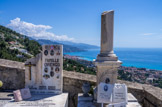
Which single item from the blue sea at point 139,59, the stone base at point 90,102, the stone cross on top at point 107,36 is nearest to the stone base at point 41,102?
the stone base at point 90,102

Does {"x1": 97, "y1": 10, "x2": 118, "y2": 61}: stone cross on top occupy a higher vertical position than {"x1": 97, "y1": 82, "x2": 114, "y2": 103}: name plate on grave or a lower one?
higher

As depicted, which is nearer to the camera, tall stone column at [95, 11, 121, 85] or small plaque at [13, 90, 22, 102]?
tall stone column at [95, 11, 121, 85]

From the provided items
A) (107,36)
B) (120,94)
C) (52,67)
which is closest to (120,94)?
(120,94)

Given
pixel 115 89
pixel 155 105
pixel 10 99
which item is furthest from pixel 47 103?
pixel 155 105

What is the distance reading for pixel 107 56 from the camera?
4.23 metres

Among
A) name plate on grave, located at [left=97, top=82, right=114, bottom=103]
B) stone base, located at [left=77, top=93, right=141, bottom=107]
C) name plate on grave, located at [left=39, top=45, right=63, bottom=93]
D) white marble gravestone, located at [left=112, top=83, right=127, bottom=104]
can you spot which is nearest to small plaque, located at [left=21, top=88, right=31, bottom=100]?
name plate on grave, located at [left=39, top=45, right=63, bottom=93]

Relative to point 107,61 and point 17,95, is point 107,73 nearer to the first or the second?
point 107,61

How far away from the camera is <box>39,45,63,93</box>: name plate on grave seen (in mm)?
5344

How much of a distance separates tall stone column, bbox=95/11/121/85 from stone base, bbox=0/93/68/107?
1487mm

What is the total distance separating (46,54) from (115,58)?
263 centimetres

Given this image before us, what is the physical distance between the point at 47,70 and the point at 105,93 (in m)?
2.51

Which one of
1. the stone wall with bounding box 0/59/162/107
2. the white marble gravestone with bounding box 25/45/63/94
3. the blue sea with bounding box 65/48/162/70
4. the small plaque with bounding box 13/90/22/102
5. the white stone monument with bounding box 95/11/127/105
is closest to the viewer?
the white stone monument with bounding box 95/11/127/105

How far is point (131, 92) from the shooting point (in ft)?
17.3

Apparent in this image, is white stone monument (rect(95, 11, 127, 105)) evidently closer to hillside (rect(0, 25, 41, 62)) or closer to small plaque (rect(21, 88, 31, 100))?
small plaque (rect(21, 88, 31, 100))
